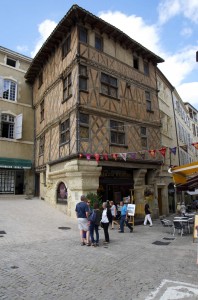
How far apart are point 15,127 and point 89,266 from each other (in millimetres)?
13034

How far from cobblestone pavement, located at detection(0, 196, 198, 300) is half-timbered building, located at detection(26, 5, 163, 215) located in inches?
149

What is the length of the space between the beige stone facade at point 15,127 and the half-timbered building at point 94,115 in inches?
41.3

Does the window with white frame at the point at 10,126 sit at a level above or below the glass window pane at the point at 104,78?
below

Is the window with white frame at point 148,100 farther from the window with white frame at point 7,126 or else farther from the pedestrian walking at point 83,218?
the pedestrian walking at point 83,218

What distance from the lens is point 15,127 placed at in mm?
16453

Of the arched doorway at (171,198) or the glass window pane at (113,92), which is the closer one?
the glass window pane at (113,92)

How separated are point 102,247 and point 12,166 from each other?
9934 millimetres

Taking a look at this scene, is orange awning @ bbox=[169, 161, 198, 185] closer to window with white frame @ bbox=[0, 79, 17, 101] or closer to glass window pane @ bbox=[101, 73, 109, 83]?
glass window pane @ bbox=[101, 73, 109, 83]

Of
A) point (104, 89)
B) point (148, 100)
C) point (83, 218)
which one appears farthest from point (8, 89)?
point (83, 218)

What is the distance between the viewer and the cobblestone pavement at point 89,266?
402 centimetres

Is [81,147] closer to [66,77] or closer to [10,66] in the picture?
[66,77]

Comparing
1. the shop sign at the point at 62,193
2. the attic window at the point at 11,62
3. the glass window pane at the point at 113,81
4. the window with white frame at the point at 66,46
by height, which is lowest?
the shop sign at the point at 62,193

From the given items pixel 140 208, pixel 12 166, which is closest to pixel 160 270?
pixel 140 208

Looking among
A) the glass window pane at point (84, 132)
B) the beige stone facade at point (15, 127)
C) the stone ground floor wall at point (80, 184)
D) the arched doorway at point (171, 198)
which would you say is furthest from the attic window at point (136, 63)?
the arched doorway at point (171, 198)
